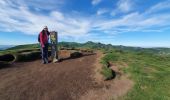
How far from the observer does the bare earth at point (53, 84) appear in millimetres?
10352

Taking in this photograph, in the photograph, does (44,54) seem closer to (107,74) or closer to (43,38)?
(43,38)

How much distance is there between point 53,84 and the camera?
11922 millimetres

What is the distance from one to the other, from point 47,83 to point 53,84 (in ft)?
1.42

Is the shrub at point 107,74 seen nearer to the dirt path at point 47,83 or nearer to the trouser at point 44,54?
the dirt path at point 47,83

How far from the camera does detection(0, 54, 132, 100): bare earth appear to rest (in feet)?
34.0

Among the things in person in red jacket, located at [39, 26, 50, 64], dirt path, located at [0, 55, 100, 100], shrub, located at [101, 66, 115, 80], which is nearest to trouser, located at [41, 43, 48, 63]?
person in red jacket, located at [39, 26, 50, 64]

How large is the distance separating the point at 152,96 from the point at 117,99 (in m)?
2.38

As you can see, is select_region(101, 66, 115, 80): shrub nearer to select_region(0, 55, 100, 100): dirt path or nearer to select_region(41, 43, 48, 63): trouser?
select_region(0, 55, 100, 100): dirt path

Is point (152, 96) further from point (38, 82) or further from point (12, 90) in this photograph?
point (12, 90)

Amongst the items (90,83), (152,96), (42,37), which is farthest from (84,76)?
(42,37)

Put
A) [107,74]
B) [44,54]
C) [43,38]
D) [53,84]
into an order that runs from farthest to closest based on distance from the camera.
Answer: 1. [43,38]
2. [44,54]
3. [107,74]
4. [53,84]

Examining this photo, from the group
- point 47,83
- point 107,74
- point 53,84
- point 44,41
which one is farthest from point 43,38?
point 107,74

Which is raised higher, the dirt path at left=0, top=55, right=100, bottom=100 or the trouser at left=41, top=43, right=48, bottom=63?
the trouser at left=41, top=43, right=48, bottom=63

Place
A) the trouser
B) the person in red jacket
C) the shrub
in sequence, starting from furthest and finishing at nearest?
the person in red jacket
the trouser
the shrub
